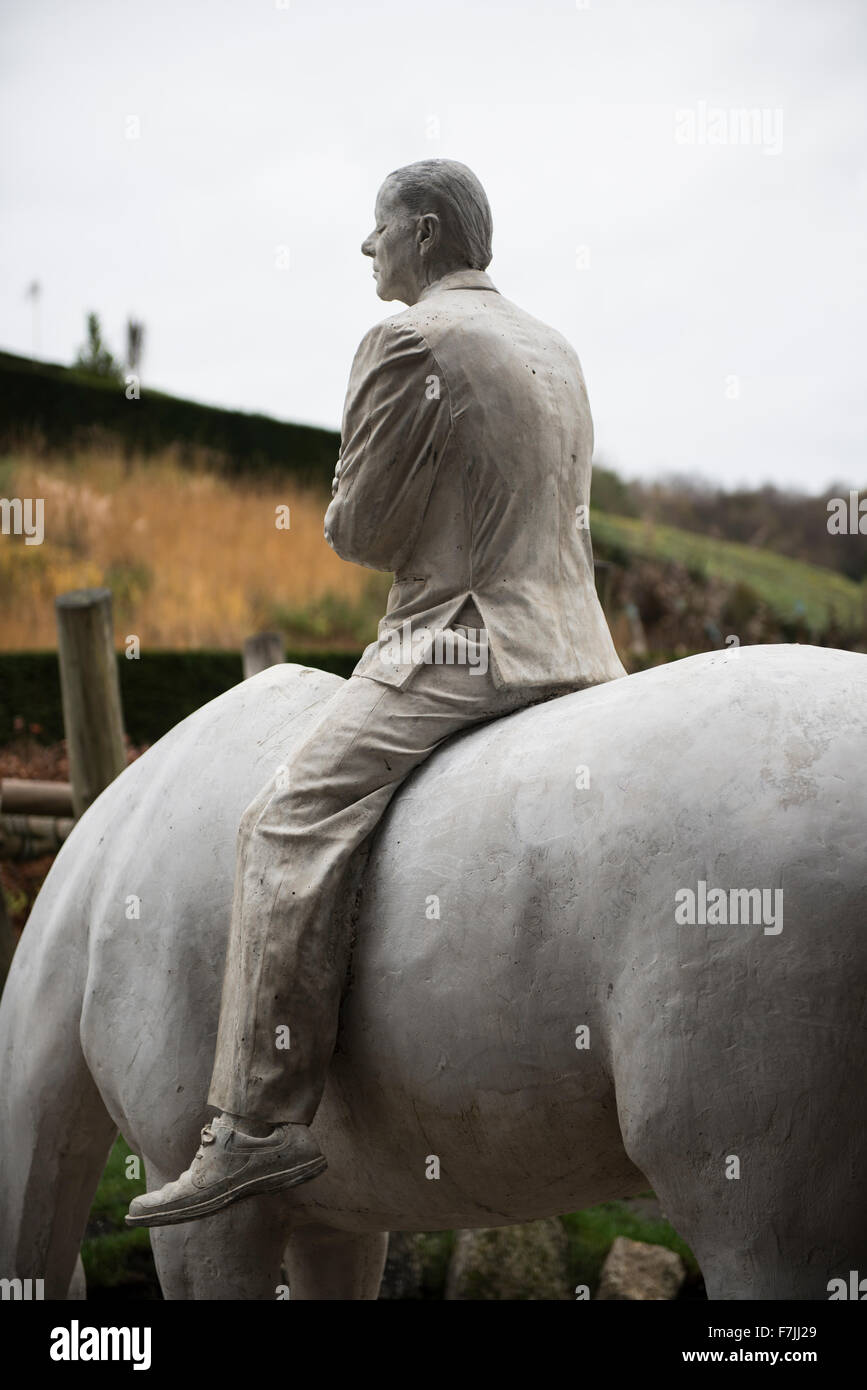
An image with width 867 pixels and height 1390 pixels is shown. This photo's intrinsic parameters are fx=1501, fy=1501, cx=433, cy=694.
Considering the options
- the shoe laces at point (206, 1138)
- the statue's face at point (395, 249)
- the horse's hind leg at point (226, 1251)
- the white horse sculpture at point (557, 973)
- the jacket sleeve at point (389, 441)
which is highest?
the statue's face at point (395, 249)

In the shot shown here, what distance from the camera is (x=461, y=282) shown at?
3.11 meters

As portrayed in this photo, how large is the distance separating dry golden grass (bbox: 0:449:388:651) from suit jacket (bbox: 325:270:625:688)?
25.5 ft

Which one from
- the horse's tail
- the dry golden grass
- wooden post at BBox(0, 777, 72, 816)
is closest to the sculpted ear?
the horse's tail

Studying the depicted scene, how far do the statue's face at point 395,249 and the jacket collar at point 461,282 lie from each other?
1.7 inches

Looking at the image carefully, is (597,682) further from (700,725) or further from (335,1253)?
(335,1253)

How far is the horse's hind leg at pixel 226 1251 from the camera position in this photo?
3.04 m

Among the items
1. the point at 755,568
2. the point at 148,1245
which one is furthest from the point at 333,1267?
the point at 755,568

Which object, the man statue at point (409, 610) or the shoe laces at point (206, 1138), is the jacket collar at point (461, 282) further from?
the shoe laces at point (206, 1138)

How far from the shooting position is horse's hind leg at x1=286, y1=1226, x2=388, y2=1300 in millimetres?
3777

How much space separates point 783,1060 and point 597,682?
3.11ft

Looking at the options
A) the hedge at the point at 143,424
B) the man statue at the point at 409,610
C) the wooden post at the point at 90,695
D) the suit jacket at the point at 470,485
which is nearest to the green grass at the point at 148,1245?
the wooden post at the point at 90,695

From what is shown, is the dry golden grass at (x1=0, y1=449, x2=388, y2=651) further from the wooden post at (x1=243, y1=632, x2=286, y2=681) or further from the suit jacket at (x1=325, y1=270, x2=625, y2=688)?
the suit jacket at (x1=325, y1=270, x2=625, y2=688)

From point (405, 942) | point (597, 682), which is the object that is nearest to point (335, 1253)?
point (405, 942)
